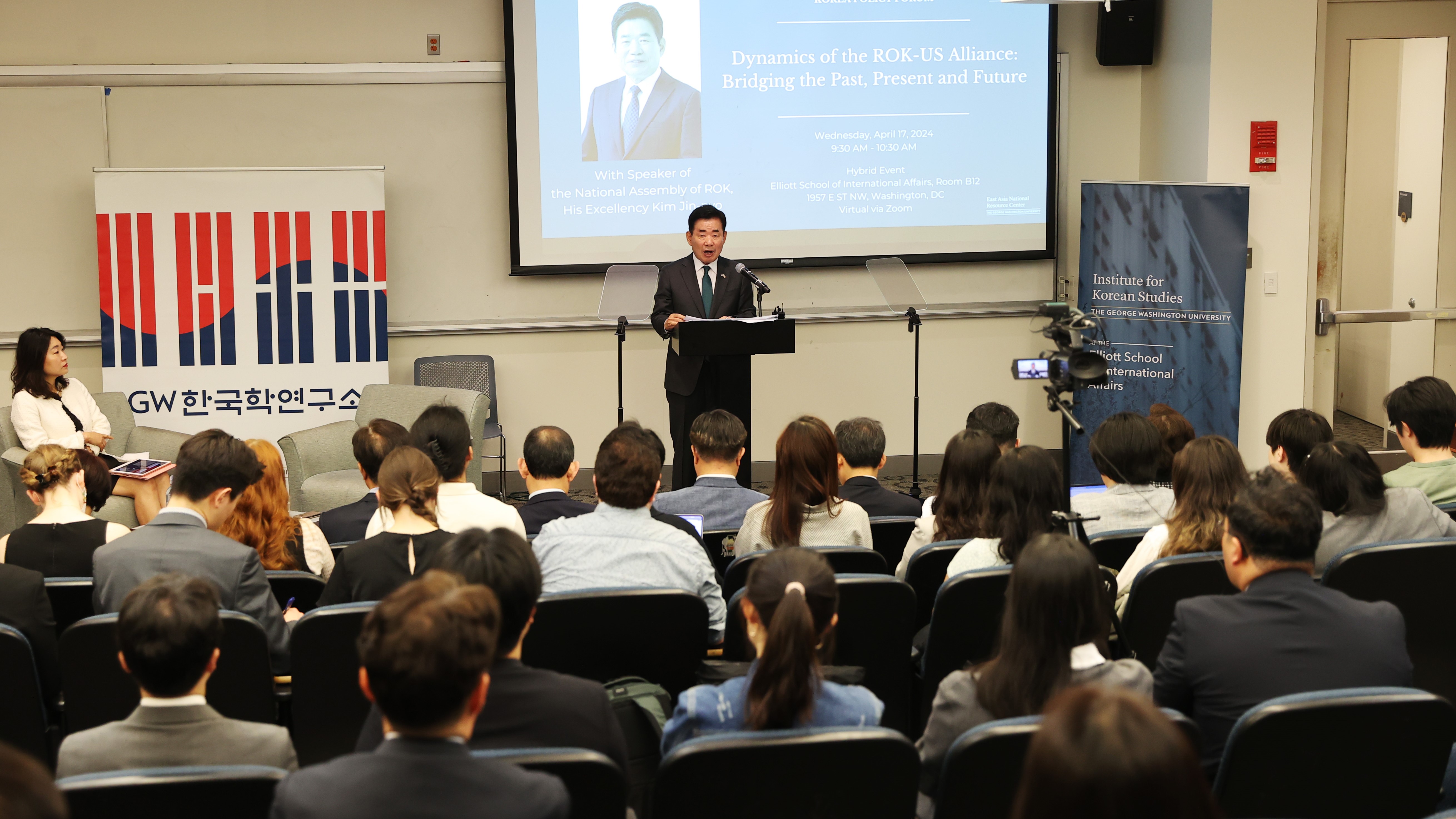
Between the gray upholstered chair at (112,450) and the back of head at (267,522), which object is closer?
the back of head at (267,522)

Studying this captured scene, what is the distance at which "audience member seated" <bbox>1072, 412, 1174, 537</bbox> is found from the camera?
3.44m

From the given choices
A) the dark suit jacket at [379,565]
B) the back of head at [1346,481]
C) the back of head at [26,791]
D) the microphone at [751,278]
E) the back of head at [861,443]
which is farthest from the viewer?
the microphone at [751,278]

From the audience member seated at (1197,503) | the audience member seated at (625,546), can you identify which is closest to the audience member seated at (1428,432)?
the audience member seated at (1197,503)

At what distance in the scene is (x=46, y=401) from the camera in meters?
5.52

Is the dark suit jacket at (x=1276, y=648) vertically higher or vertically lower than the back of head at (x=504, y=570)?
lower

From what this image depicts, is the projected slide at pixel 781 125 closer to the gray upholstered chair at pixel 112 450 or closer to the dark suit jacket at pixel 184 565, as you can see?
the gray upholstered chair at pixel 112 450

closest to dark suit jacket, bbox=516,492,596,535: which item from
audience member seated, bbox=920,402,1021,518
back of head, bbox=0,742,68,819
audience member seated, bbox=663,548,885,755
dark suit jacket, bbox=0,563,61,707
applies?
dark suit jacket, bbox=0,563,61,707

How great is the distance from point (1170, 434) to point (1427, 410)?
0.74 m

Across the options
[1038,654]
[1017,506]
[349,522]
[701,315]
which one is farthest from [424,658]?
[701,315]

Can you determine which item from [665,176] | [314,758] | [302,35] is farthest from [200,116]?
[314,758]

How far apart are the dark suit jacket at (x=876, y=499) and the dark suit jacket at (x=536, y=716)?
1.81 metres

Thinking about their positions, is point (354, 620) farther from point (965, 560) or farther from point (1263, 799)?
point (1263, 799)

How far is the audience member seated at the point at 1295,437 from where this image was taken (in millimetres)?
3678

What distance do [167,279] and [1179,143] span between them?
567 cm
